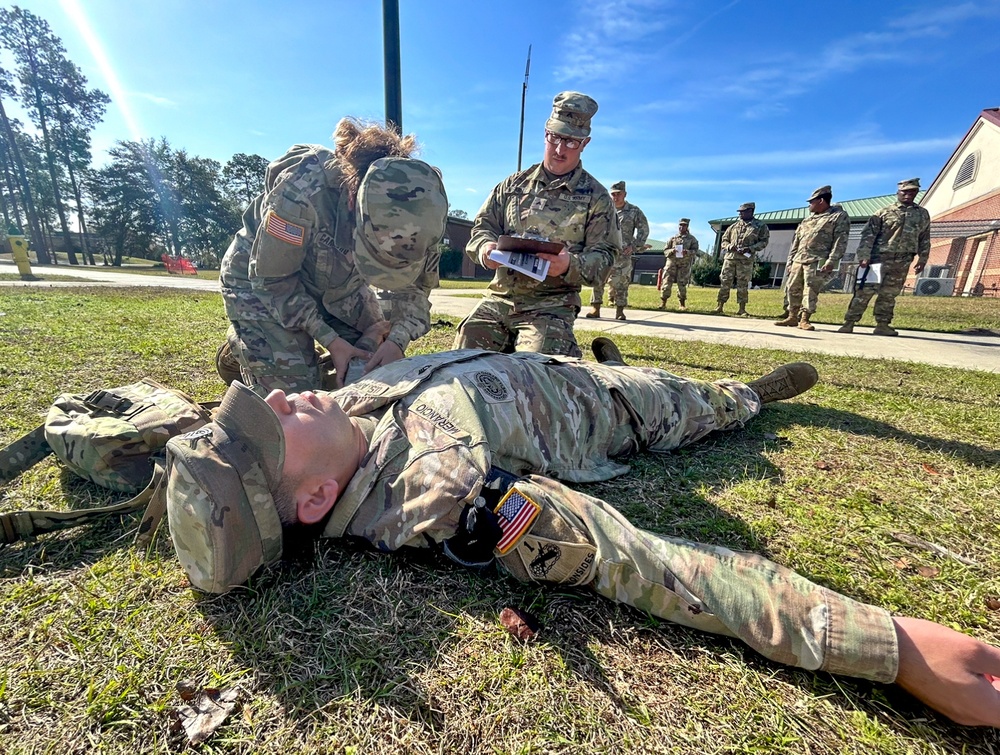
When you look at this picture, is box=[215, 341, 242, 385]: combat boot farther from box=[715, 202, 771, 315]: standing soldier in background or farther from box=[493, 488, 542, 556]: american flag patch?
box=[715, 202, 771, 315]: standing soldier in background

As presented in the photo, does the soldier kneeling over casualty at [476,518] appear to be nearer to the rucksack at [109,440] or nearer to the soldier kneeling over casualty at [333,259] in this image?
the rucksack at [109,440]

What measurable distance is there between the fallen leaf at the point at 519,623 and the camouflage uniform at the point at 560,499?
0.13 meters

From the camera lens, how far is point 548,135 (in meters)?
4.00

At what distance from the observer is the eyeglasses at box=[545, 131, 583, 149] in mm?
3896

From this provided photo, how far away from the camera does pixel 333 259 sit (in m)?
3.08

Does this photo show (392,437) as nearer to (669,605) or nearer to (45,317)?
(669,605)

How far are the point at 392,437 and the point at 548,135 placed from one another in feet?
10.7

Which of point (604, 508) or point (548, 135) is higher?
point (548, 135)

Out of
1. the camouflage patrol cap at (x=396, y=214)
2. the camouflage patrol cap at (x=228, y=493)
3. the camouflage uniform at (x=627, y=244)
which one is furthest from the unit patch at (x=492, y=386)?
the camouflage uniform at (x=627, y=244)

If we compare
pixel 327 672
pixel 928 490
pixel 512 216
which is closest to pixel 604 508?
pixel 327 672

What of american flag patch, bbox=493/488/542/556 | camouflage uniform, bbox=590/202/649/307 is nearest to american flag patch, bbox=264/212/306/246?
american flag patch, bbox=493/488/542/556

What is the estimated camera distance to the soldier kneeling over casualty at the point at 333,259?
2.50m

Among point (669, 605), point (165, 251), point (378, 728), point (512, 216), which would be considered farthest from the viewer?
point (165, 251)

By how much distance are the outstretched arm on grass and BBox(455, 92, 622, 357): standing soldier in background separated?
2.83m
